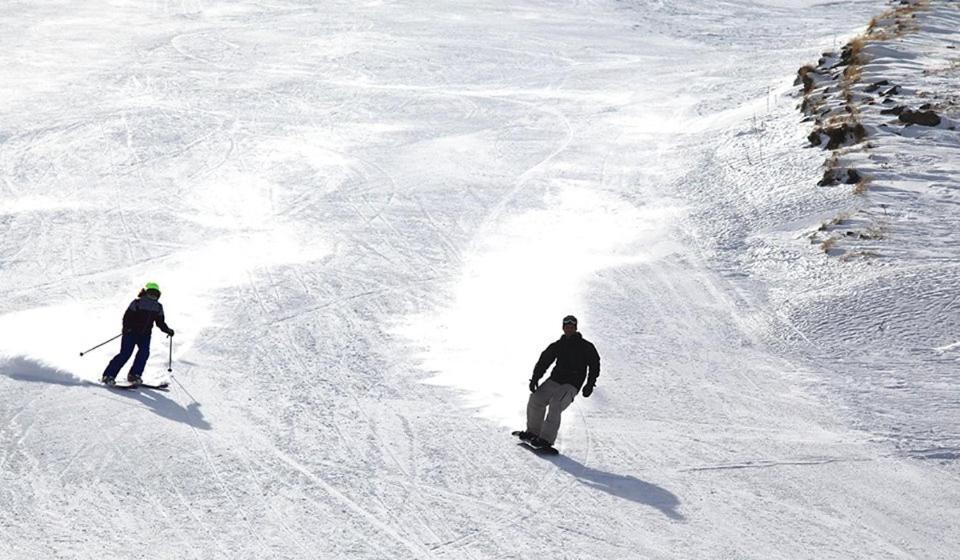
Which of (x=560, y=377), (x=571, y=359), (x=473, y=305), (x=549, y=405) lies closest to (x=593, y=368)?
(x=571, y=359)

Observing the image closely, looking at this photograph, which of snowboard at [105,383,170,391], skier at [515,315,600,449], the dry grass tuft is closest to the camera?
skier at [515,315,600,449]

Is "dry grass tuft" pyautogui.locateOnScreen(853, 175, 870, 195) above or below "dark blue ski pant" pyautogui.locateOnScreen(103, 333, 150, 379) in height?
above

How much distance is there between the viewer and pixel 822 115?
23891 mm

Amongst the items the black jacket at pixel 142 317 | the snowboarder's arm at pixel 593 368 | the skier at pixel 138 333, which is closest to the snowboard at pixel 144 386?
the skier at pixel 138 333

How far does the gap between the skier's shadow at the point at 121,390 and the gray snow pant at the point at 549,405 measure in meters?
3.38

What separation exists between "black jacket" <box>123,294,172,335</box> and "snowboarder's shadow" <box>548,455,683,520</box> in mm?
4922

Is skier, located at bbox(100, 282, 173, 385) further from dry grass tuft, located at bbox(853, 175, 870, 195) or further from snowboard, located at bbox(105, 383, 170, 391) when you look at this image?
dry grass tuft, located at bbox(853, 175, 870, 195)

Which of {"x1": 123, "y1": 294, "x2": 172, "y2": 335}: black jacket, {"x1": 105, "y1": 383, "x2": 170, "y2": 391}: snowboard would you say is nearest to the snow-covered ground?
{"x1": 105, "y1": 383, "x2": 170, "y2": 391}: snowboard

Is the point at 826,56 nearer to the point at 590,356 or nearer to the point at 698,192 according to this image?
the point at 698,192

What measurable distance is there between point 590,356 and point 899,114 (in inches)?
478

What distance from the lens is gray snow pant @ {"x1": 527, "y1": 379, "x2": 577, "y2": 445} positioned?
487 inches

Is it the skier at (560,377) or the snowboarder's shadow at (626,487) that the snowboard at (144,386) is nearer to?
the skier at (560,377)

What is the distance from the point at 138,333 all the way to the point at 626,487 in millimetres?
5907

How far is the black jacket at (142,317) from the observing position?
45.8ft
